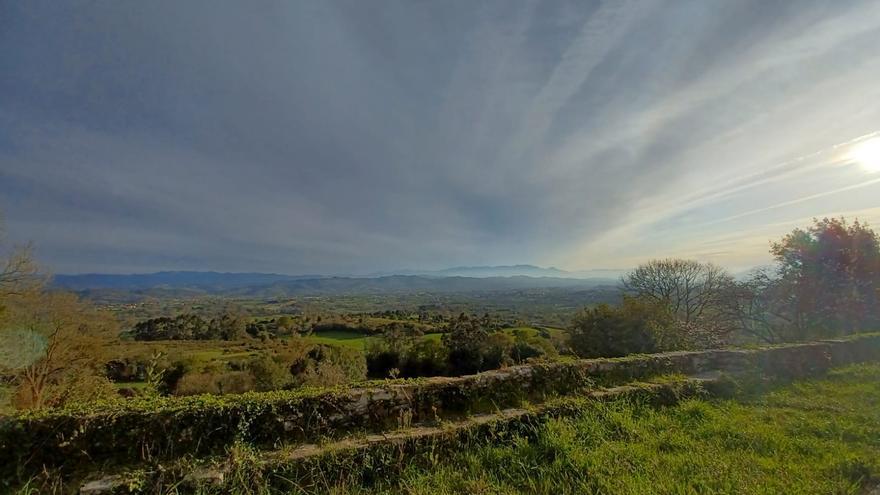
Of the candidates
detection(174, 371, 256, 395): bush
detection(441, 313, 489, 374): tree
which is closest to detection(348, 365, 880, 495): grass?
detection(441, 313, 489, 374): tree

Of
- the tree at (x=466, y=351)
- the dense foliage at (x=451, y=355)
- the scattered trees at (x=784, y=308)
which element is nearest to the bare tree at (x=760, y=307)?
→ the scattered trees at (x=784, y=308)

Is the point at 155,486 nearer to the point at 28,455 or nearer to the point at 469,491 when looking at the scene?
the point at 28,455

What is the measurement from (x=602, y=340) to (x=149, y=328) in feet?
231

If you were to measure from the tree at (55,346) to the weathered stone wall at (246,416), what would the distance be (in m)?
10.5

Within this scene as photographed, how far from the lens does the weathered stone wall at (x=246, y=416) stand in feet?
10.6

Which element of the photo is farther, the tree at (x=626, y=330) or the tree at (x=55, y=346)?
the tree at (x=626, y=330)

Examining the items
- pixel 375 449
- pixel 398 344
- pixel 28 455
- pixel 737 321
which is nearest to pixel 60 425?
pixel 28 455

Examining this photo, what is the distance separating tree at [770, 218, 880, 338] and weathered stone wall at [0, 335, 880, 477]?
17.2 m

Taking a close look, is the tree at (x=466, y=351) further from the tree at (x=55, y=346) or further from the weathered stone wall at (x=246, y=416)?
the weathered stone wall at (x=246, y=416)

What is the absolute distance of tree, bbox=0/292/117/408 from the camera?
11234 mm

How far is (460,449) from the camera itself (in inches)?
154

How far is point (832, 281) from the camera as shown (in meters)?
15.7

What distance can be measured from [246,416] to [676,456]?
4.66 meters

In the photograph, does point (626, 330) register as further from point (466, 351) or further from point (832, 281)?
point (466, 351)
